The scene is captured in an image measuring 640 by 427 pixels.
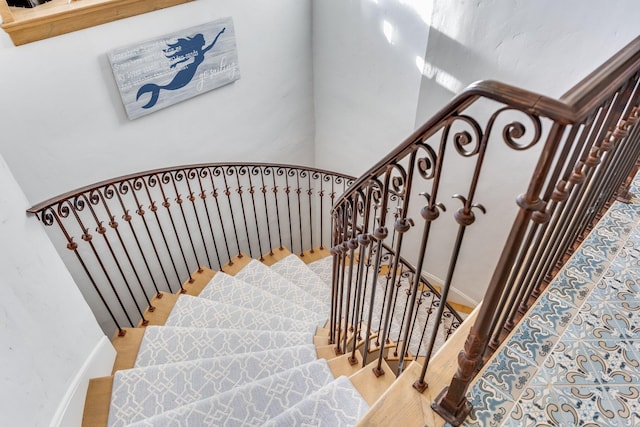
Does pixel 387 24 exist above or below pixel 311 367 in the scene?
above

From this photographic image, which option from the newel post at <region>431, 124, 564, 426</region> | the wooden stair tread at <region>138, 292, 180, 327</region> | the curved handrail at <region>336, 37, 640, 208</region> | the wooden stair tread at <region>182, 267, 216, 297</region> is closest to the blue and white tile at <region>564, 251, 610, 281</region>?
the newel post at <region>431, 124, 564, 426</region>

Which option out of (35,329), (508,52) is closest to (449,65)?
(508,52)

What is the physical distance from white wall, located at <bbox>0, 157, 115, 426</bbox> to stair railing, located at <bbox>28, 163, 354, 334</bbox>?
0.49 meters

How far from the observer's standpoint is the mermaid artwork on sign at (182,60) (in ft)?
11.5

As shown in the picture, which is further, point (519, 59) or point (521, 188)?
point (521, 188)

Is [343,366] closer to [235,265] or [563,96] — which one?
[563,96]

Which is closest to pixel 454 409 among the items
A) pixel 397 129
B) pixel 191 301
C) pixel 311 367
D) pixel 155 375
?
pixel 311 367

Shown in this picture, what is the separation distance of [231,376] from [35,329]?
105 centimetres

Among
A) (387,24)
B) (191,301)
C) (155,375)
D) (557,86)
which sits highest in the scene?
(387,24)

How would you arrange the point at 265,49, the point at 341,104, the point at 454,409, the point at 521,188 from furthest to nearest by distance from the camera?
the point at 341,104 < the point at 265,49 < the point at 521,188 < the point at 454,409

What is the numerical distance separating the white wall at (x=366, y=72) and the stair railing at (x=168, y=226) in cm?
61

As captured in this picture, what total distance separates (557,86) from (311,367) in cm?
282

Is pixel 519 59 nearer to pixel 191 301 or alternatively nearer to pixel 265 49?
pixel 265 49

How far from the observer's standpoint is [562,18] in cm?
307
